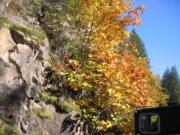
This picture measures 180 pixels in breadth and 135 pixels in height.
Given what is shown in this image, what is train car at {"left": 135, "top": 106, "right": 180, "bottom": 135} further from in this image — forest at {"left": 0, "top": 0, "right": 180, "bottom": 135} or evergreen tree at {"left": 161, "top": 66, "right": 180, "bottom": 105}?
evergreen tree at {"left": 161, "top": 66, "right": 180, "bottom": 105}

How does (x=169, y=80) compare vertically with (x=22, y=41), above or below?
above

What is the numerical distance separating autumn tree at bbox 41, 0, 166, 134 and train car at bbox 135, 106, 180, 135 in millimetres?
8240

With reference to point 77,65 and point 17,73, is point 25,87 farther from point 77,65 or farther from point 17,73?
point 77,65

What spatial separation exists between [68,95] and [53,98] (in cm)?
152

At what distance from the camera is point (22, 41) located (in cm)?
1720

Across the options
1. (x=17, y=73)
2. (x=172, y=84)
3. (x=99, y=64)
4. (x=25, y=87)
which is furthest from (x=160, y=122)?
(x=172, y=84)

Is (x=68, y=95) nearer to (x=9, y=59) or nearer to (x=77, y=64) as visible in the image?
(x=77, y=64)

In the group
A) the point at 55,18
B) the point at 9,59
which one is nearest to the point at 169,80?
the point at 55,18

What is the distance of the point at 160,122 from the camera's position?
32.9 ft

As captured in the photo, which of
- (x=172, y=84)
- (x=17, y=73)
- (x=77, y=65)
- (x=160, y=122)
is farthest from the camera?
(x=172, y=84)

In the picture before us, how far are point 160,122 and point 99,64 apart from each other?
407 inches

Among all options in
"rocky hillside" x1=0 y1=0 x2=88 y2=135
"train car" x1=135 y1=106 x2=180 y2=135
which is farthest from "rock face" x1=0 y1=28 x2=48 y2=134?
"train car" x1=135 y1=106 x2=180 y2=135

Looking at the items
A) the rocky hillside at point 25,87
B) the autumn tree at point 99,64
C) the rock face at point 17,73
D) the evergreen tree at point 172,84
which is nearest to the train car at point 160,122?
the rocky hillside at point 25,87

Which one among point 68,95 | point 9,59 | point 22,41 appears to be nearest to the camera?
point 9,59
